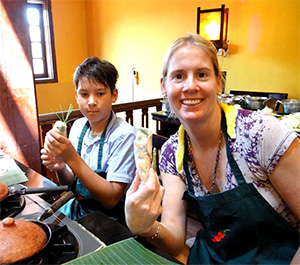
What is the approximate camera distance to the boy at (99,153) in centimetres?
142

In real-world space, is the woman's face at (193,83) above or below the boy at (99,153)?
above

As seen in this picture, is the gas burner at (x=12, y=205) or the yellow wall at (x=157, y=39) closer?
the gas burner at (x=12, y=205)

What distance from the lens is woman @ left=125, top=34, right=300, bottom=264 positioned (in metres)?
1.06

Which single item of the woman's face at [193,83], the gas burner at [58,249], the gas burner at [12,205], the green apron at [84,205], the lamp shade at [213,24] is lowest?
the green apron at [84,205]

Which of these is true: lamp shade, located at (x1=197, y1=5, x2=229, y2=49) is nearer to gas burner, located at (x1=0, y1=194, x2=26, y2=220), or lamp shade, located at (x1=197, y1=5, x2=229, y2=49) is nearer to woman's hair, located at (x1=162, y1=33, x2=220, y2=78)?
woman's hair, located at (x1=162, y1=33, x2=220, y2=78)

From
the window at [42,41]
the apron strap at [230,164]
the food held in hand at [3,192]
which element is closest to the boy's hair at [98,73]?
the apron strap at [230,164]

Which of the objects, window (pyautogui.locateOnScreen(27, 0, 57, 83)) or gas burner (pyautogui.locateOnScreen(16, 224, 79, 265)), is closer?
gas burner (pyautogui.locateOnScreen(16, 224, 79, 265))

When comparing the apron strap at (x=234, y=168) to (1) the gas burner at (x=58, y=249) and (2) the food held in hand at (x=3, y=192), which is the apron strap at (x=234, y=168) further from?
(2) the food held in hand at (x=3, y=192)

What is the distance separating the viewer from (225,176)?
1176 millimetres

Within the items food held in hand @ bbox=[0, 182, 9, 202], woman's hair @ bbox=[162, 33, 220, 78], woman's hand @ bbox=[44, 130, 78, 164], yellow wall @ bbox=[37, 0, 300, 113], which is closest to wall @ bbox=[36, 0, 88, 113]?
yellow wall @ bbox=[37, 0, 300, 113]

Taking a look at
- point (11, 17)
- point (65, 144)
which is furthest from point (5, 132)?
point (65, 144)

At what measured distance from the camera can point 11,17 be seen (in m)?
1.96

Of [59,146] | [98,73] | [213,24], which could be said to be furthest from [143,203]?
[213,24]

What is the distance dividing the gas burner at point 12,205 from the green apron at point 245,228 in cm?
69
